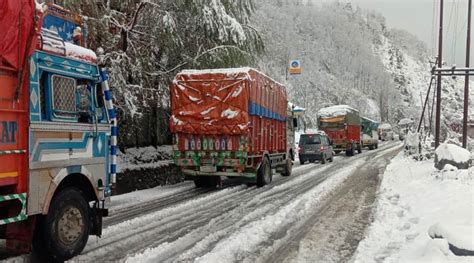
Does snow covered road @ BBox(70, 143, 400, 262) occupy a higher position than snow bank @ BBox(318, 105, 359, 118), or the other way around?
snow bank @ BBox(318, 105, 359, 118)

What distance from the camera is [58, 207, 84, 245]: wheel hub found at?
21.0 feet

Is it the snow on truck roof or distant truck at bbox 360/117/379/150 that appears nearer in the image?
the snow on truck roof

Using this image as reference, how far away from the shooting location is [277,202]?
39.9 feet

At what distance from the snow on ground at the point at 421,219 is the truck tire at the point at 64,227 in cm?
378

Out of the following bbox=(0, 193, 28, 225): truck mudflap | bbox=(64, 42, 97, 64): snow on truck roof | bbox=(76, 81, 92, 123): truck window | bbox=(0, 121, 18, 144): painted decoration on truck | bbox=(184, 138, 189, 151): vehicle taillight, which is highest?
bbox=(64, 42, 97, 64): snow on truck roof

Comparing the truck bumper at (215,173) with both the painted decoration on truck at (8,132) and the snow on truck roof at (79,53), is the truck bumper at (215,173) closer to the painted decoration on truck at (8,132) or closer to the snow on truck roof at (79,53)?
the snow on truck roof at (79,53)

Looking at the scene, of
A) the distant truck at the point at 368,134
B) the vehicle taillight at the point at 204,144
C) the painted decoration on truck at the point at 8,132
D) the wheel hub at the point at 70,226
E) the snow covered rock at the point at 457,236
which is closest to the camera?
the painted decoration on truck at the point at 8,132

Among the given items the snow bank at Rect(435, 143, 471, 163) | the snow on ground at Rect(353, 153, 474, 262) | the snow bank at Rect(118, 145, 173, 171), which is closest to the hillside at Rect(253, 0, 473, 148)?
the snow bank at Rect(118, 145, 173, 171)

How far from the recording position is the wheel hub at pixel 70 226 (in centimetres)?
639

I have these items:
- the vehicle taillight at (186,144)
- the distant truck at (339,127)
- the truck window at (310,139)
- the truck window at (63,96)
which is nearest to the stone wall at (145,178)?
the vehicle taillight at (186,144)

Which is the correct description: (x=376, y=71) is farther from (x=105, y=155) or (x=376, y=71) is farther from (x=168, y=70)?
(x=105, y=155)

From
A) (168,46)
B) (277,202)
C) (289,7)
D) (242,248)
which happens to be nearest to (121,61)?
(168,46)

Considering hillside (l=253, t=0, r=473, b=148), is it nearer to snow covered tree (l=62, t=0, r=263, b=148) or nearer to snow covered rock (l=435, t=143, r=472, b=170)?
snow covered tree (l=62, t=0, r=263, b=148)

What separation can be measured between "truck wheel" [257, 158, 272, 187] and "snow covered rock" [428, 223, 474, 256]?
9.35 metres
